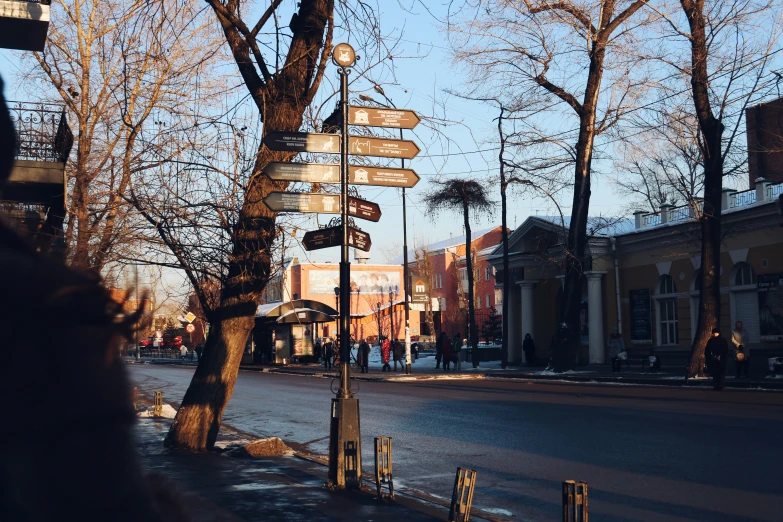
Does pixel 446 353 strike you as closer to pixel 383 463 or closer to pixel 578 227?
pixel 578 227

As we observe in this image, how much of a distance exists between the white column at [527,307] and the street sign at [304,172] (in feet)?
106

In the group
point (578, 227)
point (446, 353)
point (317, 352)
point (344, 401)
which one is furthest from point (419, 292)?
point (344, 401)

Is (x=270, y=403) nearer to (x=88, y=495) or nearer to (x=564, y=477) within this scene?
(x=564, y=477)

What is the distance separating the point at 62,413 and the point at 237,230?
9365 mm

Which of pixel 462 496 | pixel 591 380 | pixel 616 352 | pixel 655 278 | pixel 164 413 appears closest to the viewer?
pixel 462 496

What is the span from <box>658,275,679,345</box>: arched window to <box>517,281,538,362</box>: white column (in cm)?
801

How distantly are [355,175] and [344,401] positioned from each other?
7.86 feet

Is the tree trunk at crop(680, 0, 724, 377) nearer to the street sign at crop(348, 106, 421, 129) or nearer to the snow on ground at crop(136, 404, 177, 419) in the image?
the snow on ground at crop(136, 404, 177, 419)

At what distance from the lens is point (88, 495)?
0.98 metres

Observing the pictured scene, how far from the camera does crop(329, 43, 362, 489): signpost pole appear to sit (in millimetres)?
8203

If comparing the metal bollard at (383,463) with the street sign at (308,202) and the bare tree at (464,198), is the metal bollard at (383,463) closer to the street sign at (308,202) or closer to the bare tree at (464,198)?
the street sign at (308,202)

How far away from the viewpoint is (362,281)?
88625 mm

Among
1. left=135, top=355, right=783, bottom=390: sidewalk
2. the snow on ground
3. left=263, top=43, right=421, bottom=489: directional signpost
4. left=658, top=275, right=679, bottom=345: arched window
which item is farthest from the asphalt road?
left=658, top=275, right=679, bottom=345: arched window

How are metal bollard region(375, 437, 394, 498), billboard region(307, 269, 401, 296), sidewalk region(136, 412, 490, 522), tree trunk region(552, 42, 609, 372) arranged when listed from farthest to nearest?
1. billboard region(307, 269, 401, 296)
2. tree trunk region(552, 42, 609, 372)
3. metal bollard region(375, 437, 394, 498)
4. sidewalk region(136, 412, 490, 522)
